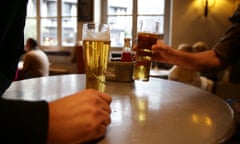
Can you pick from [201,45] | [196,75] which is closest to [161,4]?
[201,45]

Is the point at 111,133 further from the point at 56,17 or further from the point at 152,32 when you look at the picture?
the point at 56,17

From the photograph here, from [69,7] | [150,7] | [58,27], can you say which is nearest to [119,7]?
[150,7]

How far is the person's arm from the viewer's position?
116 cm

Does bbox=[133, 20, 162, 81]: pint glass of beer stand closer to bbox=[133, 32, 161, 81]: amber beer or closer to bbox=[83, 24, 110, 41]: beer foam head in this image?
bbox=[133, 32, 161, 81]: amber beer

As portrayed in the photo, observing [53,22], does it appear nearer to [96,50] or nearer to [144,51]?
[144,51]

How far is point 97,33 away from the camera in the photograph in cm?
77

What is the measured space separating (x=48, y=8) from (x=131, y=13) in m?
1.72

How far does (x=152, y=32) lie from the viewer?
3.17 feet

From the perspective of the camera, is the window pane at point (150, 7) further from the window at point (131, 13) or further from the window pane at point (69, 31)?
the window pane at point (69, 31)

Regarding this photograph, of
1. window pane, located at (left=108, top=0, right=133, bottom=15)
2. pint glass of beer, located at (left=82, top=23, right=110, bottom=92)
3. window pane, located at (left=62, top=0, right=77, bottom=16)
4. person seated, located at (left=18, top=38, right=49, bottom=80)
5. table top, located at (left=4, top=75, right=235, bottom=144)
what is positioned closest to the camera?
table top, located at (left=4, top=75, right=235, bottom=144)

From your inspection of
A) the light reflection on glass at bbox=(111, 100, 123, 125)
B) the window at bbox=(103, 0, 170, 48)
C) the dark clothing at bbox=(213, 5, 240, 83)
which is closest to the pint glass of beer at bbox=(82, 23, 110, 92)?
the light reflection on glass at bbox=(111, 100, 123, 125)

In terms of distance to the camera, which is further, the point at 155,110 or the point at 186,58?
the point at 186,58

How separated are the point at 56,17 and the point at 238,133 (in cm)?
467

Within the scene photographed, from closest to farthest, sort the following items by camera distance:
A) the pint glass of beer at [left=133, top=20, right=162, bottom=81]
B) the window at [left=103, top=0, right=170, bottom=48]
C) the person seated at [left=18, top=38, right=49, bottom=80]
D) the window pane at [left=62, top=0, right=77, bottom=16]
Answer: the pint glass of beer at [left=133, top=20, right=162, bottom=81], the person seated at [left=18, top=38, right=49, bottom=80], the window at [left=103, top=0, right=170, bottom=48], the window pane at [left=62, top=0, right=77, bottom=16]
